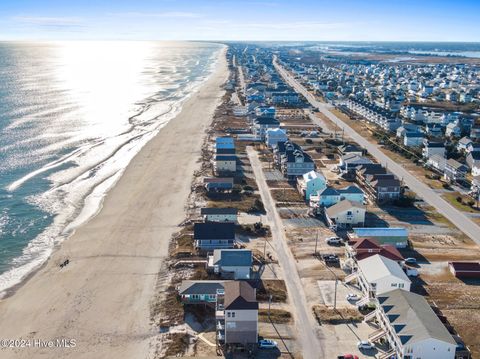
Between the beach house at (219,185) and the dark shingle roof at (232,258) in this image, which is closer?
the dark shingle roof at (232,258)

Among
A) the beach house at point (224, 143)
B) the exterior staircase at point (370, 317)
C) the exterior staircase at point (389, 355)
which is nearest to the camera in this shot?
the exterior staircase at point (389, 355)

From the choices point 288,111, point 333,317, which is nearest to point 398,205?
point 333,317

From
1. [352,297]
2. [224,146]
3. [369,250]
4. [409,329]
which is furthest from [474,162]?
[409,329]

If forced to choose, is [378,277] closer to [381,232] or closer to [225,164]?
[381,232]

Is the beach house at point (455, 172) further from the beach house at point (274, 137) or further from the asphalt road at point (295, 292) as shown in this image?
the beach house at point (274, 137)

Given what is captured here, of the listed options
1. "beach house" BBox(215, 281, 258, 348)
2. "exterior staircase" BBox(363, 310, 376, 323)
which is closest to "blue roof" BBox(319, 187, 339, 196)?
"exterior staircase" BBox(363, 310, 376, 323)

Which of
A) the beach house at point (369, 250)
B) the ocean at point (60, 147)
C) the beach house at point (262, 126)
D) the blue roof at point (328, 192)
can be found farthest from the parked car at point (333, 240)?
the beach house at point (262, 126)

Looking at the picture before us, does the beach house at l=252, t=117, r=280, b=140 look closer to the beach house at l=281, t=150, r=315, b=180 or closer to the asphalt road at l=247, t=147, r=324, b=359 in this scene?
the beach house at l=281, t=150, r=315, b=180

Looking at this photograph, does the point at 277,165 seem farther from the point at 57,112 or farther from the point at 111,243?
the point at 57,112
